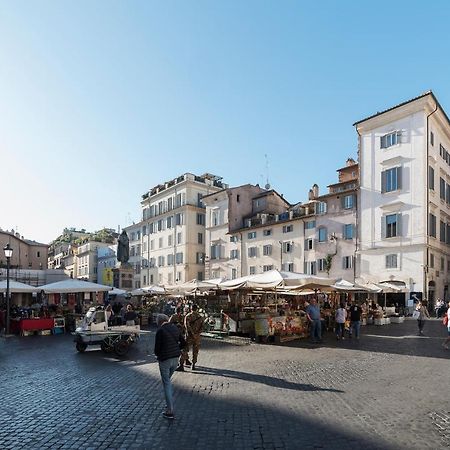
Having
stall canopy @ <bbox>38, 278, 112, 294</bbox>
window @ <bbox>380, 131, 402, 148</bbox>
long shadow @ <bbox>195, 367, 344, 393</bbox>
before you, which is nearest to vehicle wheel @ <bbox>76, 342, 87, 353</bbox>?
long shadow @ <bbox>195, 367, 344, 393</bbox>

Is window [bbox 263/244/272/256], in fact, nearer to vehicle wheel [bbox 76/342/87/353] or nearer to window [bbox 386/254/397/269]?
window [bbox 386/254/397/269]

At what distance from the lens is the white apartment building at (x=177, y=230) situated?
58562 millimetres

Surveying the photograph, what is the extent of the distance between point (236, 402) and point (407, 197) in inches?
1259

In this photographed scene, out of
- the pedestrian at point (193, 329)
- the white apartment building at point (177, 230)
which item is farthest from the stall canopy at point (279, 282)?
the white apartment building at point (177, 230)

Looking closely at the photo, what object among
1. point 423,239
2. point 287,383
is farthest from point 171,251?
point 287,383

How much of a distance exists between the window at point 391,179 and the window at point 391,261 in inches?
221

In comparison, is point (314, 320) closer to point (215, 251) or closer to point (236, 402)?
point (236, 402)

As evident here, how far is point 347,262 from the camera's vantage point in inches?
1587

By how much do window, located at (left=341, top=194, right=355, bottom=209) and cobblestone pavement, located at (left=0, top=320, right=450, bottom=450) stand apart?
2757 centimetres

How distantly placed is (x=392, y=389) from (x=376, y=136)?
110 feet

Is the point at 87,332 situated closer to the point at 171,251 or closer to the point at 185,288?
the point at 185,288

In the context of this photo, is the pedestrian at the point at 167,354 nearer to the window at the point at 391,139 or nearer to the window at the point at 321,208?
the window at the point at 391,139

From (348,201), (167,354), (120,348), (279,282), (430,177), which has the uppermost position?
(430,177)

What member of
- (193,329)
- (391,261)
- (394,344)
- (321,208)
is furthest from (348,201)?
(193,329)
